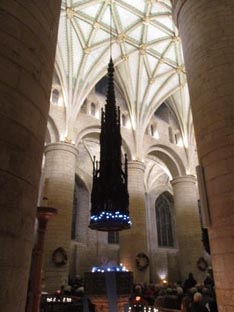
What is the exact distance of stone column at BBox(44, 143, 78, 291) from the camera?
38.8ft

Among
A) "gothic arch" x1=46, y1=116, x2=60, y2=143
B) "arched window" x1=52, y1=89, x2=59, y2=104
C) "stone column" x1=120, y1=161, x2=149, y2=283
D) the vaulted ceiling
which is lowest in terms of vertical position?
"stone column" x1=120, y1=161, x2=149, y2=283

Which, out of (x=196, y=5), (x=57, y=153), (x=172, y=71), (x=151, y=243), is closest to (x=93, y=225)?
(x=57, y=153)

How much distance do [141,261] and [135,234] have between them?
4.54 feet

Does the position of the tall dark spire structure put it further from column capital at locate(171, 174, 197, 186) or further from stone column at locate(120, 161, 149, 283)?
column capital at locate(171, 174, 197, 186)

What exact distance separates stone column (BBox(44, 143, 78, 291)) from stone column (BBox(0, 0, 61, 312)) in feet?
27.8

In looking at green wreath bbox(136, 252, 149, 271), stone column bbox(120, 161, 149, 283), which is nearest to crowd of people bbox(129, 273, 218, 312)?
green wreath bbox(136, 252, 149, 271)

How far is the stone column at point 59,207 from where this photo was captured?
1183 centimetres

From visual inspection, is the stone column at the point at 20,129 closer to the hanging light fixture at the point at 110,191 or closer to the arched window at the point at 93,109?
the hanging light fixture at the point at 110,191

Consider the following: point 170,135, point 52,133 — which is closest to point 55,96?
point 52,133

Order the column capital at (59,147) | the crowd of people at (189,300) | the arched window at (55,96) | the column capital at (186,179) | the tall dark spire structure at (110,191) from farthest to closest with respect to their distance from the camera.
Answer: the column capital at (186,179) < the arched window at (55,96) < the column capital at (59,147) < the tall dark spire structure at (110,191) < the crowd of people at (189,300)

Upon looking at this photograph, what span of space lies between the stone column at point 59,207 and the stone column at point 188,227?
7.83 meters

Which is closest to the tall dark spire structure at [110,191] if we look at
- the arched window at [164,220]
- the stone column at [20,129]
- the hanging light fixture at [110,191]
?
the hanging light fixture at [110,191]

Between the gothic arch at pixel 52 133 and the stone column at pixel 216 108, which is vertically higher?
the gothic arch at pixel 52 133

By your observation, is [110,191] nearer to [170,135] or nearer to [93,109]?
[93,109]
